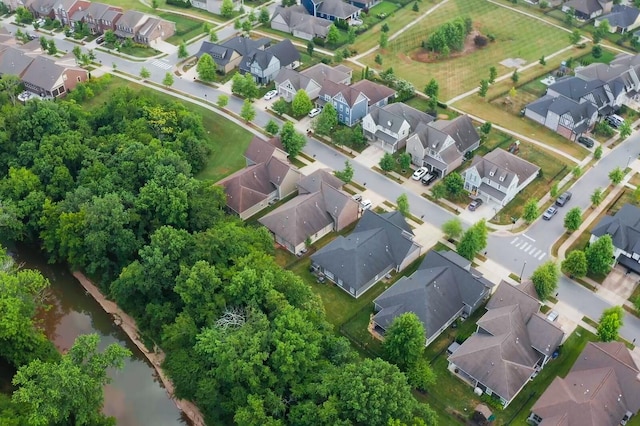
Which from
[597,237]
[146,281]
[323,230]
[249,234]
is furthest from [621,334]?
[146,281]

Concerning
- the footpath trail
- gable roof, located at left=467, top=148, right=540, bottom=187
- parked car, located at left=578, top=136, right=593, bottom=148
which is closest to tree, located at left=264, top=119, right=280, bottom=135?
gable roof, located at left=467, top=148, right=540, bottom=187

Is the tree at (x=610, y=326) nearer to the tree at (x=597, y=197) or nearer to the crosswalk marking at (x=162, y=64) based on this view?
the tree at (x=597, y=197)

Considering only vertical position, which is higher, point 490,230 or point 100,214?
point 100,214

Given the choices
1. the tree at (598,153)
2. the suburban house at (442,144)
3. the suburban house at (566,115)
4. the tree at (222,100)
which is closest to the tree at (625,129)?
the suburban house at (566,115)

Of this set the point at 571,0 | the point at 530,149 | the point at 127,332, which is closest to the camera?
the point at 127,332

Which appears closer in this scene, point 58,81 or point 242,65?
point 58,81

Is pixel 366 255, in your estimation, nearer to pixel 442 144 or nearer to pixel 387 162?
pixel 387 162

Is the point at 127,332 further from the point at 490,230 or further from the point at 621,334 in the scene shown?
the point at 621,334

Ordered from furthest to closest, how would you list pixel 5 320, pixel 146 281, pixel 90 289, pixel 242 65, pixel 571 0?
pixel 571 0 < pixel 242 65 < pixel 90 289 < pixel 146 281 < pixel 5 320
